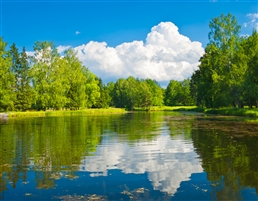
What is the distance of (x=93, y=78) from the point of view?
372 feet

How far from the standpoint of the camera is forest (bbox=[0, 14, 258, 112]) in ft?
185

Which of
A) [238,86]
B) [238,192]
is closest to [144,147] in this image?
[238,192]

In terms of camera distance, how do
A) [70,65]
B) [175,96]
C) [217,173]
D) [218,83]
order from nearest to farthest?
1. [217,173]
2. [218,83]
3. [70,65]
4. [175,96]

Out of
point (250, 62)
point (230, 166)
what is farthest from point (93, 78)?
point (230, 166)

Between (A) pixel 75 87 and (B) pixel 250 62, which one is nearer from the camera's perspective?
(B) pixel 250 62

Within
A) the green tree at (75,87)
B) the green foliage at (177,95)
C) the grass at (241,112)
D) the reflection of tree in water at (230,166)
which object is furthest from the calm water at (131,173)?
the green foliage at (177,95)

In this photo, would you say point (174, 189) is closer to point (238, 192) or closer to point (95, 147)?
point (238, 192)

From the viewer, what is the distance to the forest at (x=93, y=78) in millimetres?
56250

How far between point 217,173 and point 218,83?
50833 millimetres

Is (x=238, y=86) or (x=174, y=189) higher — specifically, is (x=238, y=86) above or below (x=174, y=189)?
above

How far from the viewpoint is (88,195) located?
893 cm

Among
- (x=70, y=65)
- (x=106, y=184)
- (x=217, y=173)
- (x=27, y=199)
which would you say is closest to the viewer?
(x=27, y=199)

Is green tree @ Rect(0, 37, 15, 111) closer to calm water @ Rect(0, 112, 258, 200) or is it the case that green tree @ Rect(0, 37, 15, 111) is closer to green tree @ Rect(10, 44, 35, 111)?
green tree @ Rect(10, 44, 35, 111)

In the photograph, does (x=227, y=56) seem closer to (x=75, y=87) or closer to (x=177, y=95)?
(x=75, y=87)
